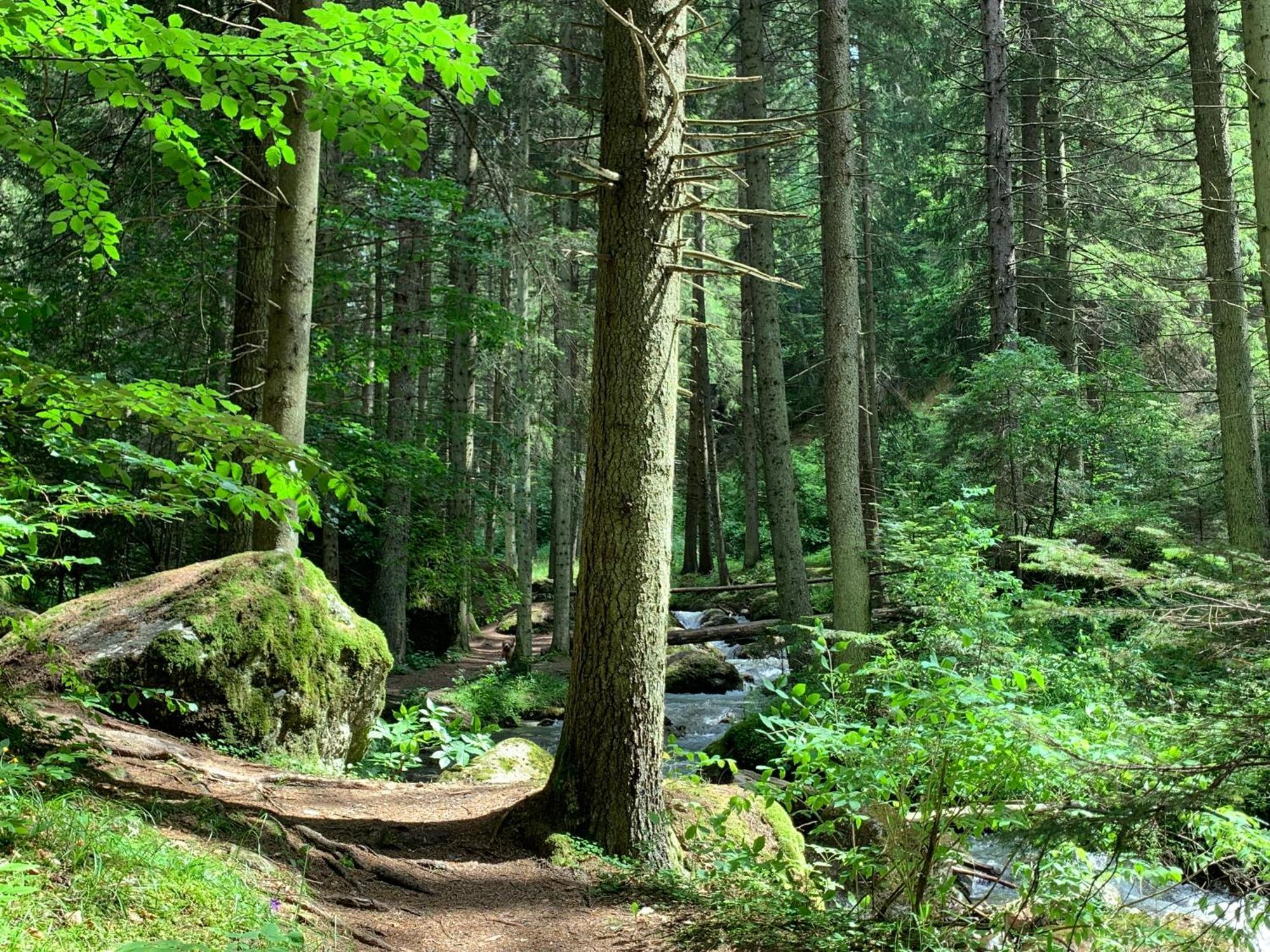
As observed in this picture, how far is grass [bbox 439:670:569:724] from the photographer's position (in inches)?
489

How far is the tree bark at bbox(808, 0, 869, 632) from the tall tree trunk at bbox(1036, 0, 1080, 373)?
253 inches

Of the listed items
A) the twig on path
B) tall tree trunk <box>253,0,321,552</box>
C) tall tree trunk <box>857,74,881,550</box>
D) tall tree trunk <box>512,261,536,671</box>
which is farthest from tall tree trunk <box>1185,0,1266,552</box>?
the twig on path

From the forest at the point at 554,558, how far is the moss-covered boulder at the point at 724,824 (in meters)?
0.05

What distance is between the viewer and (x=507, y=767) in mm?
7102

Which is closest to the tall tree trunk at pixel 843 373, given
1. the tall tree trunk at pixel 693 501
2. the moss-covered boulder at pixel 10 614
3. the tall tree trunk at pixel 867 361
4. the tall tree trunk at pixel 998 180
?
the tall tree trunk at pixel 998 180

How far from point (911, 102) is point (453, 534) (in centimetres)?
1575

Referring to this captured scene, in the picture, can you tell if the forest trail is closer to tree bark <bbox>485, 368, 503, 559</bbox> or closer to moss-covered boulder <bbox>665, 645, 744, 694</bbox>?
tree bark <bbox>485, 368, 503, 559</bbox>

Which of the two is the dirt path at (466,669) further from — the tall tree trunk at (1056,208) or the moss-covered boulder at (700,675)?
the tall tree trunk at (1056,208)

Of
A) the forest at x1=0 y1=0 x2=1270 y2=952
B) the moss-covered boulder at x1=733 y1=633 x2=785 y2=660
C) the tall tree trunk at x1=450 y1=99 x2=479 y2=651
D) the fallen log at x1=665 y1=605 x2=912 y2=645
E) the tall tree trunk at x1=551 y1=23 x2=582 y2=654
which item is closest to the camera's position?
the forest at x1=0 y1=0 x2=1270 y2=952

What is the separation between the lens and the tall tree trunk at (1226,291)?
403 inches

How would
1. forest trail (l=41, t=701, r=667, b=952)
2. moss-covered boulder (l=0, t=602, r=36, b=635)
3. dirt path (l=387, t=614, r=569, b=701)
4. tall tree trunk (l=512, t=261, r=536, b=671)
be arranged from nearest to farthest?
1. forest trail (l=41, t=701, r=667, b=952)
2. moss-covered boulder (l=0, t=602, r=36, b=635)
3. dirt path (l=387, t=614, r=569, b=701)
4. tall tree trunk (l=512, t=261, r=536, b=671)

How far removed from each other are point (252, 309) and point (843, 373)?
6.23 metres

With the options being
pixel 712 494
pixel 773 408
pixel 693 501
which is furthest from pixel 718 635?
pixel 693 501

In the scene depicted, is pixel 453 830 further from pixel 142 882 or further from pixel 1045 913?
pixel 1045 913
